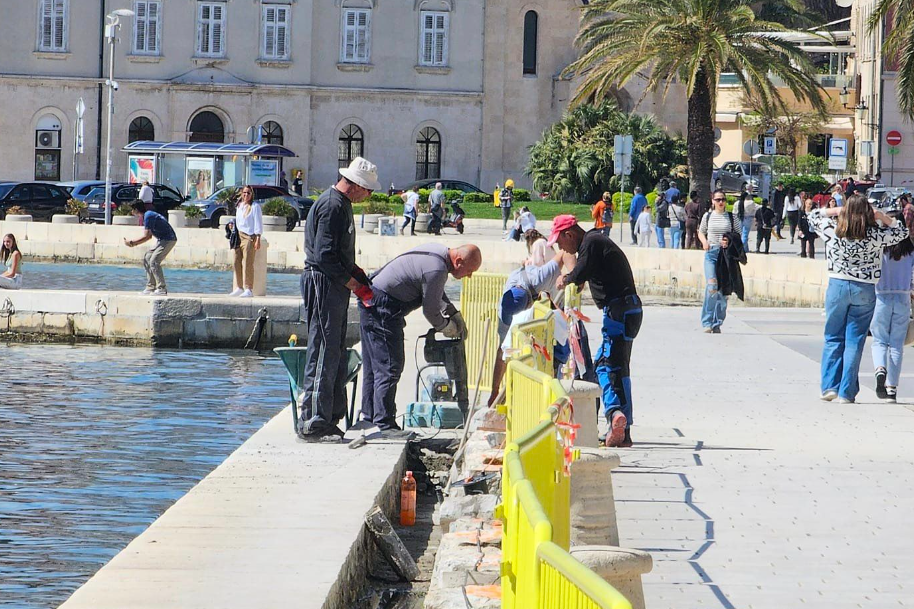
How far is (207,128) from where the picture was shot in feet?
188

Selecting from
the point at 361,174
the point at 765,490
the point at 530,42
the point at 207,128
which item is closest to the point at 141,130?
the point at 207,128

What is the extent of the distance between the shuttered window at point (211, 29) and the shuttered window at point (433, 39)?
7996mm

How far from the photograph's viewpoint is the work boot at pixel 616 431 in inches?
396

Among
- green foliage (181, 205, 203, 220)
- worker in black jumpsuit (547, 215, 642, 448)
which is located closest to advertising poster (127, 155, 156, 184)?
green foliage (181, 205, 203, 220)

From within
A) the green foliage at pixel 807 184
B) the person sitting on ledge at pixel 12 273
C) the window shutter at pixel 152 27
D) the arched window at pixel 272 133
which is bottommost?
the person sitting on ledge at pixel 12 273

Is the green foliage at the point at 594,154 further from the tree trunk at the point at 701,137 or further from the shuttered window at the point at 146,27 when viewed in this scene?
the shuttered window at the point at 146,27

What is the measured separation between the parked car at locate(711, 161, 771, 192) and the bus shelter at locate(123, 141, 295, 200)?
1648 cm

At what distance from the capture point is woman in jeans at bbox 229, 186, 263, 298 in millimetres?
21594

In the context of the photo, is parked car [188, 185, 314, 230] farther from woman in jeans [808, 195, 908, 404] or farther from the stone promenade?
woman in jeans [808, 195, 908, 404]

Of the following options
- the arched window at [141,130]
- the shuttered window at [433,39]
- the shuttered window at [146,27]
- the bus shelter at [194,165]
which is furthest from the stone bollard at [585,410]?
the shuttered window at [146,27]

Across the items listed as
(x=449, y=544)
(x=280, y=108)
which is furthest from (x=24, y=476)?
(x=280, y=108)

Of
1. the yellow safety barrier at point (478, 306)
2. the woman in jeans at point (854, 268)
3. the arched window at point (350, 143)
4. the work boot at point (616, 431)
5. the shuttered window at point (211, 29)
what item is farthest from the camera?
the arched window at point (350, 143)

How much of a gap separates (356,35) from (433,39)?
3145 mm

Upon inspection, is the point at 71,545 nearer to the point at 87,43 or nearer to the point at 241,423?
the point at 241,423
